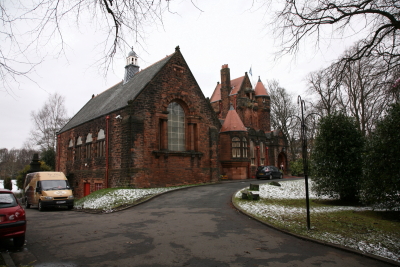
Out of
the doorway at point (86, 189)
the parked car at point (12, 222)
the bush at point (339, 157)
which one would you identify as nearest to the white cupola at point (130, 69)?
the doorway at point (86, 189)

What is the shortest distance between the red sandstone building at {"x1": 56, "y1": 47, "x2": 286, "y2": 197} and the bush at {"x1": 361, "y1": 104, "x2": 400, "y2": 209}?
12881mm

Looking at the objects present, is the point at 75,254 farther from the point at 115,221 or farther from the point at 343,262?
the point at 343,262

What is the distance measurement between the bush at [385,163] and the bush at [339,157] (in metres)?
2.32

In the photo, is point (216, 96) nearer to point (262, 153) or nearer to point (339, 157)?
point (262, 153)

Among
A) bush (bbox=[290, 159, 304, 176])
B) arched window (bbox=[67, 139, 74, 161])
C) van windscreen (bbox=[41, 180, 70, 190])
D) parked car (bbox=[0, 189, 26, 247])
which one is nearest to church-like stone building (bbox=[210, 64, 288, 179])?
bush (bbox=[290, 159, 304, 176])

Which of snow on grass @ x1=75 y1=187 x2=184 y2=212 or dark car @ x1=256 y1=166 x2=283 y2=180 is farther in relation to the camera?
dark car @ x1=256 y1=166 x2=283 y2=180

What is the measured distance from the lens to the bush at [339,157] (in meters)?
14.3

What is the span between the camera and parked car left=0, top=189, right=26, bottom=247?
6.74m

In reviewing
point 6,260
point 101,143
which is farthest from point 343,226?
point 101,143

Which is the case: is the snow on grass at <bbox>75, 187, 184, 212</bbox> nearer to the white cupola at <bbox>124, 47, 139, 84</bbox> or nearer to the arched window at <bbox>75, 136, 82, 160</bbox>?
the arched window at <bbox>75, 136, 82, 160</bbox>

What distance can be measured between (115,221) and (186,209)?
318cm

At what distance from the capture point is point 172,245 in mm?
6836

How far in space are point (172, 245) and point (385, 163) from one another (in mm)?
8867

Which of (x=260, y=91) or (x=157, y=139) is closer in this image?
(x=157, y=139)
